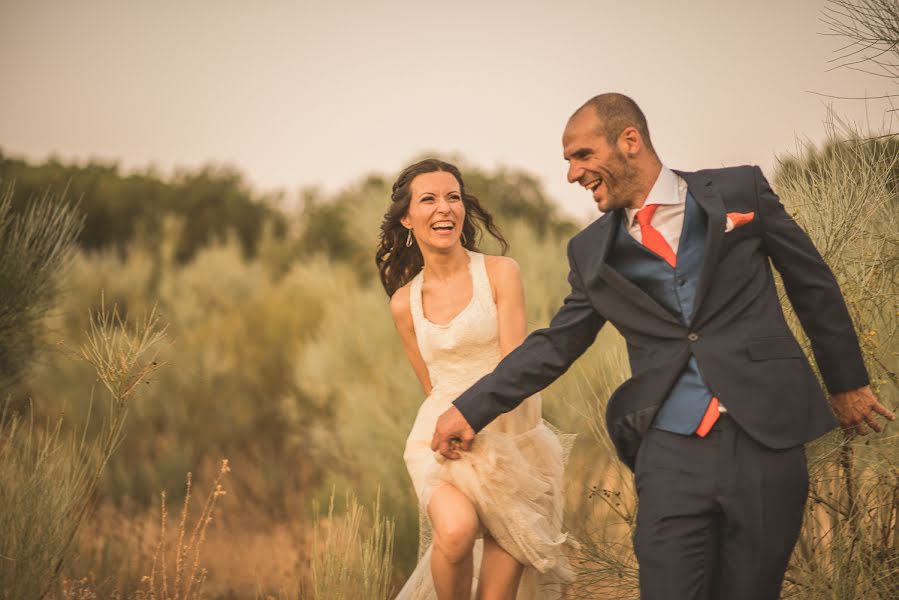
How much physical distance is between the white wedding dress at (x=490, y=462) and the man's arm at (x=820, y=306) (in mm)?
1418

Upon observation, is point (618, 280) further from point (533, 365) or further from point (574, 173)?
point (533, 365)

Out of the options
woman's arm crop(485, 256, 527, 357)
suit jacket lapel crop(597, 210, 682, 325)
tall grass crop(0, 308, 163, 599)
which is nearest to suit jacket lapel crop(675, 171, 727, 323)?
suit jacket lapel crop(597, 210, 682, 325)

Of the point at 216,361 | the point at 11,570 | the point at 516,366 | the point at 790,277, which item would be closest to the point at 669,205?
the point at 790,277

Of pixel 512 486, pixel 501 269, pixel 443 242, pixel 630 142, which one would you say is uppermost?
pixel 630 142

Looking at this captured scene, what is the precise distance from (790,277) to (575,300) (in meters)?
0.72

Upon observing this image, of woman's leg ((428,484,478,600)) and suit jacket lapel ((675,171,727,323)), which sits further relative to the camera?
woman's leg ((428,484,478,600))

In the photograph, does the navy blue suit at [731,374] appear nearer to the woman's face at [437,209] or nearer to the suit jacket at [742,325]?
the suit jacket at [742,325]

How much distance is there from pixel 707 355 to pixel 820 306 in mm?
463

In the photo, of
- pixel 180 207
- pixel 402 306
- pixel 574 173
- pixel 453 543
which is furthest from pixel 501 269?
pixel 180 207

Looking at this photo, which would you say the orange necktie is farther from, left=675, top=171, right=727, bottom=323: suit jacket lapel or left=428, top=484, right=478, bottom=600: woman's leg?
left=428, top=484, right=478, bottom=600: woman's leg

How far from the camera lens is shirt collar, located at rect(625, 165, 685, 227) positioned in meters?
3.19

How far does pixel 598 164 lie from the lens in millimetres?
3203

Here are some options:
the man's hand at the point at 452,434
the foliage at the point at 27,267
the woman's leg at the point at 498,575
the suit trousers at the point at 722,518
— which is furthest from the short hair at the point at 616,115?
the foliage at the point at 27,267

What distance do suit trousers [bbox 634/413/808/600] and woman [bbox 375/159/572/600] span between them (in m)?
1.17
